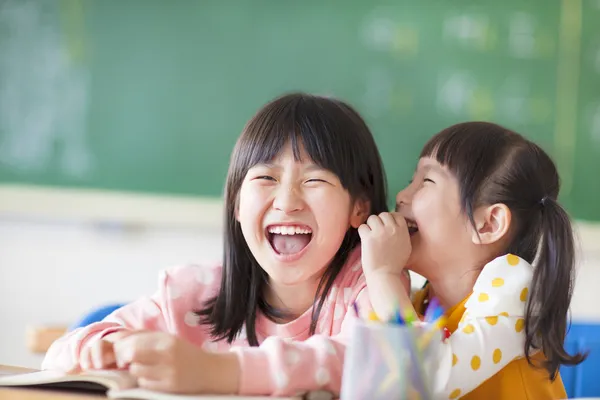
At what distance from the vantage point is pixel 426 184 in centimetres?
A: 139

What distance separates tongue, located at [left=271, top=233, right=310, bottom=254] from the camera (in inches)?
52.6

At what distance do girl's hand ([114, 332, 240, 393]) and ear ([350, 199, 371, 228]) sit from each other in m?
0.48

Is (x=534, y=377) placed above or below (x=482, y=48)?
below

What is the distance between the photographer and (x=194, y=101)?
9.89 feet

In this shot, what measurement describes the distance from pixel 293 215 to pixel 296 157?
0.10m

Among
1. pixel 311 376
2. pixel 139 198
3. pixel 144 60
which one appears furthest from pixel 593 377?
pixel 144 60

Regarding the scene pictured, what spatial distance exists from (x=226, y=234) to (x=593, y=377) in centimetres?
97

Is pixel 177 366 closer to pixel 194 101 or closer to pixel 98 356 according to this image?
pixel 98 356

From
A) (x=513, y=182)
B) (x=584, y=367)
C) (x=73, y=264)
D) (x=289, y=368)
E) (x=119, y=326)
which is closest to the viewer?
(x=289, y=368)

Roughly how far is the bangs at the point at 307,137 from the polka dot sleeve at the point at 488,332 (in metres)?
0.31

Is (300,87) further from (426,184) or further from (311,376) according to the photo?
(311,376)

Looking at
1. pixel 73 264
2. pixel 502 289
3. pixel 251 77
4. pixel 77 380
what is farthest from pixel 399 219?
pixel 73 264

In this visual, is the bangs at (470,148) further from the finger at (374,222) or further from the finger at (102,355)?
the finger at (102,355)

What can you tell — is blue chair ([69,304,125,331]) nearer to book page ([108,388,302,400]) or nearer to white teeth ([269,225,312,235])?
white teeth ([269,225,312,235])
